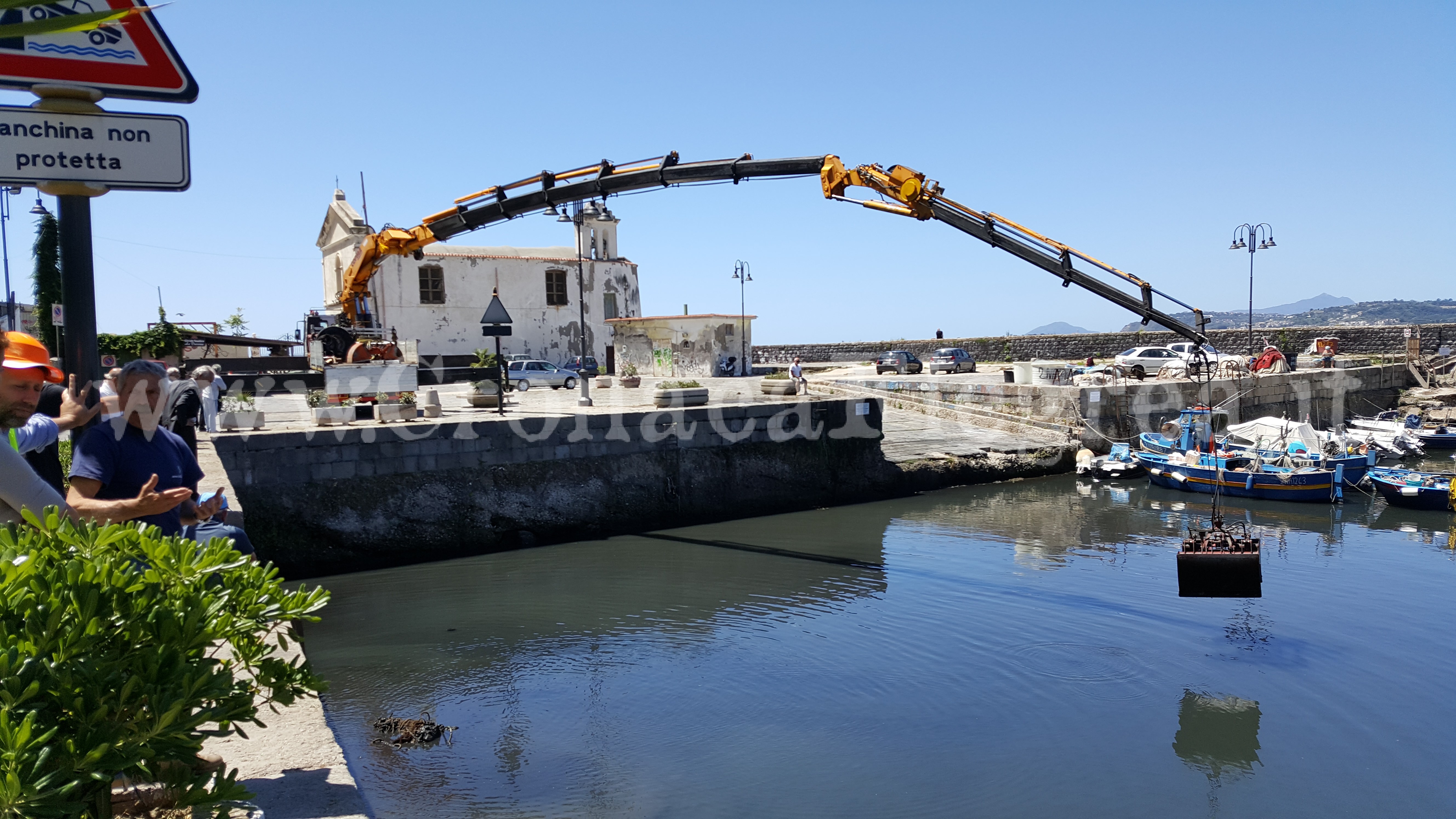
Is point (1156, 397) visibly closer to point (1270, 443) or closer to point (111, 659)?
point (1270, 443)

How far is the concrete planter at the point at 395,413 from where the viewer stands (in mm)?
15492

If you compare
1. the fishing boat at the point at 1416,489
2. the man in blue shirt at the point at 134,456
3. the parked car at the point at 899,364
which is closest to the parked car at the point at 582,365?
the parked car at the point at 899,364

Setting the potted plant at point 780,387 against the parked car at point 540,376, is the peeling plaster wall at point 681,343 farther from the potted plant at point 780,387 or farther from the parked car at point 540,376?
the potted plant at point 780,387

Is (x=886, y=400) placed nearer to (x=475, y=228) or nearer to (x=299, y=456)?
(x=475, y=228)

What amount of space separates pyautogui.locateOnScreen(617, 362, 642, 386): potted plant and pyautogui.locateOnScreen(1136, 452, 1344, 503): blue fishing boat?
12.9 meters

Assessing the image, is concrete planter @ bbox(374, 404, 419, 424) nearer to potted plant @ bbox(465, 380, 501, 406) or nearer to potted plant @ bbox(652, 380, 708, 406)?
potted plant @ bbox(465, 380, 501, 406)

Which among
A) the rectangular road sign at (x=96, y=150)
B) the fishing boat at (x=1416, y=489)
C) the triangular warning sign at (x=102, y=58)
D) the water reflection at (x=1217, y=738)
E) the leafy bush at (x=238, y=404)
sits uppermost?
the triangular warning sign at (x=102, y=58)

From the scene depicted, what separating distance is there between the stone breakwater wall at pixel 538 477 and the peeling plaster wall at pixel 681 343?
46.1 feet

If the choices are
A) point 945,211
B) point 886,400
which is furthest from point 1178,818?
point 886,400

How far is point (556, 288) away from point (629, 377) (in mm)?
18168

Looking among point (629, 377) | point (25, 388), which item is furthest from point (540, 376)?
point (25, 388)

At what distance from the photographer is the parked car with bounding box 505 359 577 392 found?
29797 mm

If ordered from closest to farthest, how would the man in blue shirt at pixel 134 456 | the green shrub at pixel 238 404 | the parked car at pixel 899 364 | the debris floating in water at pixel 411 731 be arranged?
the man in blue shirt at pixel 134 456
the debris floating in water at pixel 411 731
the green shrub at pixel 238 404
the parked car at pixel 899 364

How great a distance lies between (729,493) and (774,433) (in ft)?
5.28
